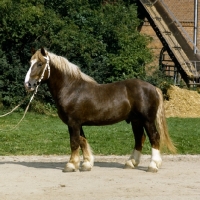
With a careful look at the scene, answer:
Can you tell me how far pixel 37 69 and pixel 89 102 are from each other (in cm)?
117

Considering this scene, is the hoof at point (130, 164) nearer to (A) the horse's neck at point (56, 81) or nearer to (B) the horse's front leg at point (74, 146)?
A: (B) the horse's front leg at point (74, 146)

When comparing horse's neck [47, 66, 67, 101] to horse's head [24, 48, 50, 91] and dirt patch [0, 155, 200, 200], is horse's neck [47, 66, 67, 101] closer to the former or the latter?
horse's head [24, 48, 50, 91]

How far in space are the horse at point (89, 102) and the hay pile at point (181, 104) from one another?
509 inches

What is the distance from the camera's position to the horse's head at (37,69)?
39.4ft

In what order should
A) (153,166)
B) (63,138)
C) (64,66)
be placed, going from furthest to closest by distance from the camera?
(63,138), (64,66), (153,166)

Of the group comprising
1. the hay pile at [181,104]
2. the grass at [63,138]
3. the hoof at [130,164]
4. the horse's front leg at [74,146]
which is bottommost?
the hay pile at [181,104]

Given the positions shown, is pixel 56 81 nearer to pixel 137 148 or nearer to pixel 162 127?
pixel 137 148

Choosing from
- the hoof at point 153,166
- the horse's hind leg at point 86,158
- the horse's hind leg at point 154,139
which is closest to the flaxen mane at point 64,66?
the horse's hind leg at point 86,158

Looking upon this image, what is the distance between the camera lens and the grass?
1519 centimetres

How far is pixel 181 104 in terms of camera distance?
84.3 feet

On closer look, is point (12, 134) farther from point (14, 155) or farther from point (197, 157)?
point (197, 157)

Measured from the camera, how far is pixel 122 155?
1470 cm

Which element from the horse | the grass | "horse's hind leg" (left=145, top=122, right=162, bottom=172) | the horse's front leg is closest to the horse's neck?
the horse

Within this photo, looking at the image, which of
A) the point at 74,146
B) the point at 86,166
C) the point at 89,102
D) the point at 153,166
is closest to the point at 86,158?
the point at 86,166
